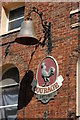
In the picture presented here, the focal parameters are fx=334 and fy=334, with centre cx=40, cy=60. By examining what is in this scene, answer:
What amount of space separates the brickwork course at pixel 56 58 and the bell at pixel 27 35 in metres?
0.61

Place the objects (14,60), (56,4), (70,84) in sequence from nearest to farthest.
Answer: (70,84), (56,4), (14,60)

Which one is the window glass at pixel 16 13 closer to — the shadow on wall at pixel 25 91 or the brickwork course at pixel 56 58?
the brickwork course at pixel 56 58

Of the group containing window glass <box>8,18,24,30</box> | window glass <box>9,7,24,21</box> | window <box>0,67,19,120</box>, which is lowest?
window <box>0,67,19,120</box>

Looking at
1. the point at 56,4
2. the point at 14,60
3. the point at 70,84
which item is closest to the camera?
the point at 70,84

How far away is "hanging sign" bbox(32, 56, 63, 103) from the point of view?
8.65m

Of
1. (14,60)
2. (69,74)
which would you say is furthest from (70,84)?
(14,60)

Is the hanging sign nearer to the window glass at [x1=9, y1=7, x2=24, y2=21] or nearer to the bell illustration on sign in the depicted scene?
the bell illustration on sign

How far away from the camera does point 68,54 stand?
28.4 ft

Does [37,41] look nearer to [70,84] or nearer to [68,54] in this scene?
[68,54]

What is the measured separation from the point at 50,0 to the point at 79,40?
6.26ft

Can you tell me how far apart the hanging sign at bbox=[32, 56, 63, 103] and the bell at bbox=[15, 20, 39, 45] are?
0.68 meters

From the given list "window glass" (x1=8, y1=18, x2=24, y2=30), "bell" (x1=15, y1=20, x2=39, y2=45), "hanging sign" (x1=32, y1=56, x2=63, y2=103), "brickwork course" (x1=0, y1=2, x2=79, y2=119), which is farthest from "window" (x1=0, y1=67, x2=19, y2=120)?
"bell" (x1=15, y1=20, x2=39, y2=45)

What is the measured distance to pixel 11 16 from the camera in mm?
11336

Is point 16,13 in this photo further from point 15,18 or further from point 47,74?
point 47,74
